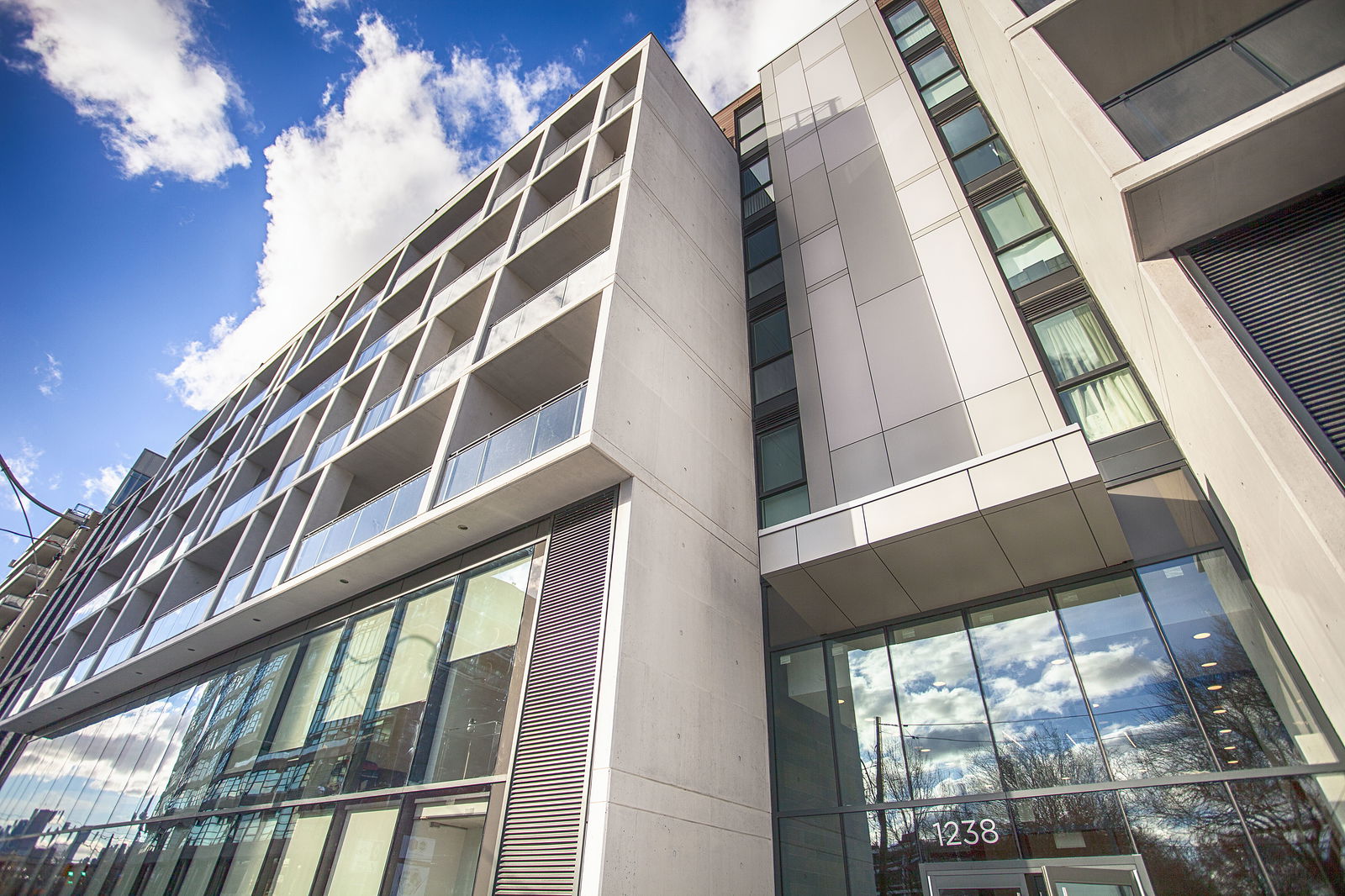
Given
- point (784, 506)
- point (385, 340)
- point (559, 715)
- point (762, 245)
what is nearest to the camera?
point (559, 715)

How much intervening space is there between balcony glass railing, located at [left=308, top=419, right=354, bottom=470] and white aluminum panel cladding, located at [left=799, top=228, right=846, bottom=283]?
12569 millimetres

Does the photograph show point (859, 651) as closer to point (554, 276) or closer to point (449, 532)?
point (449, 532)

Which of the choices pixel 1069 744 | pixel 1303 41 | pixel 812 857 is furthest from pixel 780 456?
pixel 1303 41

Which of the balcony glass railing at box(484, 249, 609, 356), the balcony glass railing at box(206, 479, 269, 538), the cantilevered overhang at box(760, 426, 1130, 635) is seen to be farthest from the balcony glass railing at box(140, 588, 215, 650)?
the cantilevered overhang at box(760, 426, 1130, 635)

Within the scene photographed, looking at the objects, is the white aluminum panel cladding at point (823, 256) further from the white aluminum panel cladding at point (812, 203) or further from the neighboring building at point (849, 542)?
the white aluminum panel cladding at point (812, 203)

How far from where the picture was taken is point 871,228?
15.1 m

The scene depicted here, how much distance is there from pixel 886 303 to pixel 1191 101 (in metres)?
6.46

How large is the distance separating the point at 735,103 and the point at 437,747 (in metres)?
22.3

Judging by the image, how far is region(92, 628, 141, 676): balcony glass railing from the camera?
1898 centimetres

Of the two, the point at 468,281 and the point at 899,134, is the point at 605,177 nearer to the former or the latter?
the point at 468,281

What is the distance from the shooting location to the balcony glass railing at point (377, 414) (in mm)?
15742

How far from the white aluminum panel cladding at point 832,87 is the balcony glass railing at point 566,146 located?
676 centimetres

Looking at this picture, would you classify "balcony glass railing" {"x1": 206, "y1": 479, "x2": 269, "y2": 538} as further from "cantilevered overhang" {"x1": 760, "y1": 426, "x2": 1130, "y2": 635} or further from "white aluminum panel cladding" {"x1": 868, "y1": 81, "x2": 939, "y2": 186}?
"white aluminum panel cladding" {"x1": 868, "y1": 81, "x2": 939, "y2": 186}

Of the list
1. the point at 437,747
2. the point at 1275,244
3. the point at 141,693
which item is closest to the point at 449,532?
the point at 437,747
